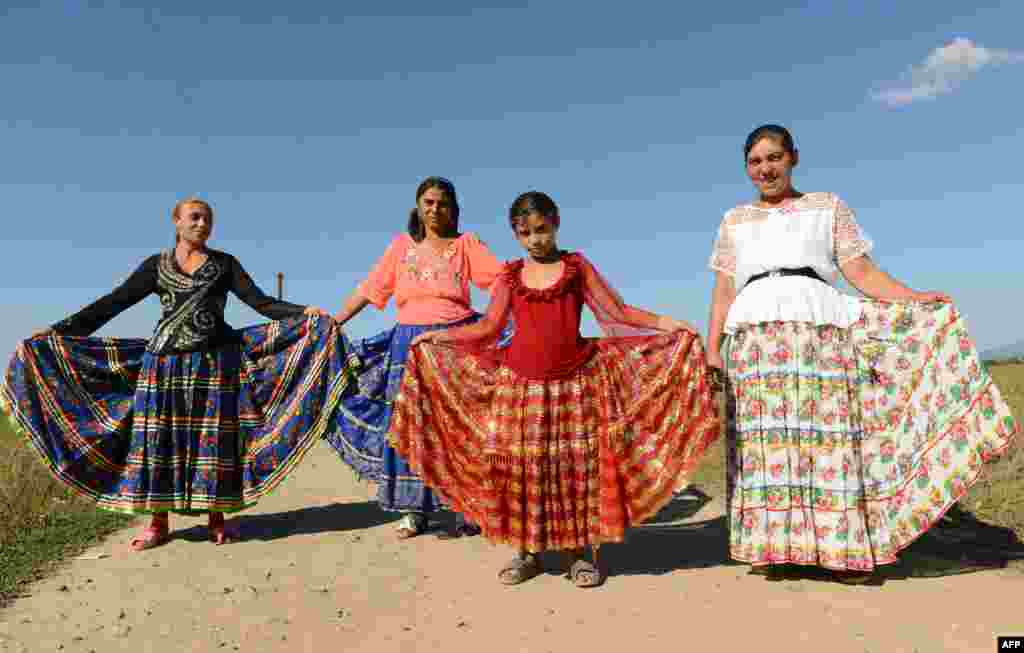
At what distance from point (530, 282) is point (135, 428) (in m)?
3.26

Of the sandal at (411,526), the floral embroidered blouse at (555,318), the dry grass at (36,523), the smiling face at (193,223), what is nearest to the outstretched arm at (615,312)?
the floral embroidered blouse at (555,318)

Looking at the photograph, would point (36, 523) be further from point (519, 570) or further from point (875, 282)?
point (875, 282)

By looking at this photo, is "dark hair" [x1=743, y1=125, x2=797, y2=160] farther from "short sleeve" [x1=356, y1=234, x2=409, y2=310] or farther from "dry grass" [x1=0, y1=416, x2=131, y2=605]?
"dry grass" [x1=0, y1=416, x2=131, y2=605]

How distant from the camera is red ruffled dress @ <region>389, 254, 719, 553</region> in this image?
175 inches

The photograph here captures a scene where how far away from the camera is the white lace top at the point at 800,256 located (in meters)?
4.34

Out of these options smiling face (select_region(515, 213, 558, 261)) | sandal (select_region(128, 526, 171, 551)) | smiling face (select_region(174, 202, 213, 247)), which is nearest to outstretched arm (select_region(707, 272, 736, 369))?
smiling face (select_region(515, 213, 558, 261))

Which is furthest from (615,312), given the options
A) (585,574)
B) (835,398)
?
(585,574)

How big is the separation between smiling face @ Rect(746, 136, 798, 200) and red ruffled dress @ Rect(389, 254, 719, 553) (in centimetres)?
101

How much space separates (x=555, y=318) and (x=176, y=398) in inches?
119

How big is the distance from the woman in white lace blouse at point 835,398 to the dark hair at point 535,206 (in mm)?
1186

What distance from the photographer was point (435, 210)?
5.77 metres

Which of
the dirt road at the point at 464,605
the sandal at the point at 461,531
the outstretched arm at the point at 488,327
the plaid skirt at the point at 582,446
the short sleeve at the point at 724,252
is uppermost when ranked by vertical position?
the short sleeve at the point at 724,252

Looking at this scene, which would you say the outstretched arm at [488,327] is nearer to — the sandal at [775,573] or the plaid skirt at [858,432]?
the plaid skirt at [858,432]

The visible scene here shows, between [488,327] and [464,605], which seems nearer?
[464,605]
